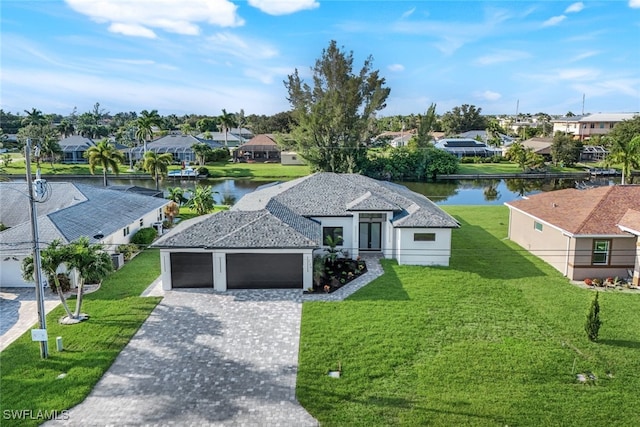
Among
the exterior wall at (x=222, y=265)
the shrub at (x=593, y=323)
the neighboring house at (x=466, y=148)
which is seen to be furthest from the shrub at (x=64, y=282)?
the neighboring house at (x=466, y=148)

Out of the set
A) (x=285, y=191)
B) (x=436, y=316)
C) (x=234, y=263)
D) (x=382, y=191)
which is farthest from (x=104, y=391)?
(x=382, y=191)

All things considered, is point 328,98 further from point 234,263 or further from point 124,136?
point 124,136

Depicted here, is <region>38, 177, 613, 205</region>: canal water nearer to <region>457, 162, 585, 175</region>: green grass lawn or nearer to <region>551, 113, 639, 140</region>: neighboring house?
<region>457, 162, 585, 175</region>: green grass lawn

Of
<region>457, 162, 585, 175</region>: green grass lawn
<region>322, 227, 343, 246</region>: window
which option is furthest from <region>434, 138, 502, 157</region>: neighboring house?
<region>322, 227, 343, 246</region>: window

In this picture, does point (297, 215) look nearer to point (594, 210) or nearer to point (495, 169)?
point (594, 210)

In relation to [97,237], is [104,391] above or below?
below

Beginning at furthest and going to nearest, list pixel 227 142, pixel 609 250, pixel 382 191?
pixel 227 142 → pixel 382 191 → pixel 609 250

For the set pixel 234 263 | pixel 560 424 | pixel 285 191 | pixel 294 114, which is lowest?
pixel 560 424

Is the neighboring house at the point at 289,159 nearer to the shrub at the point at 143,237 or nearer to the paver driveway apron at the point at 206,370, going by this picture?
the shrub at the point at 143,237
